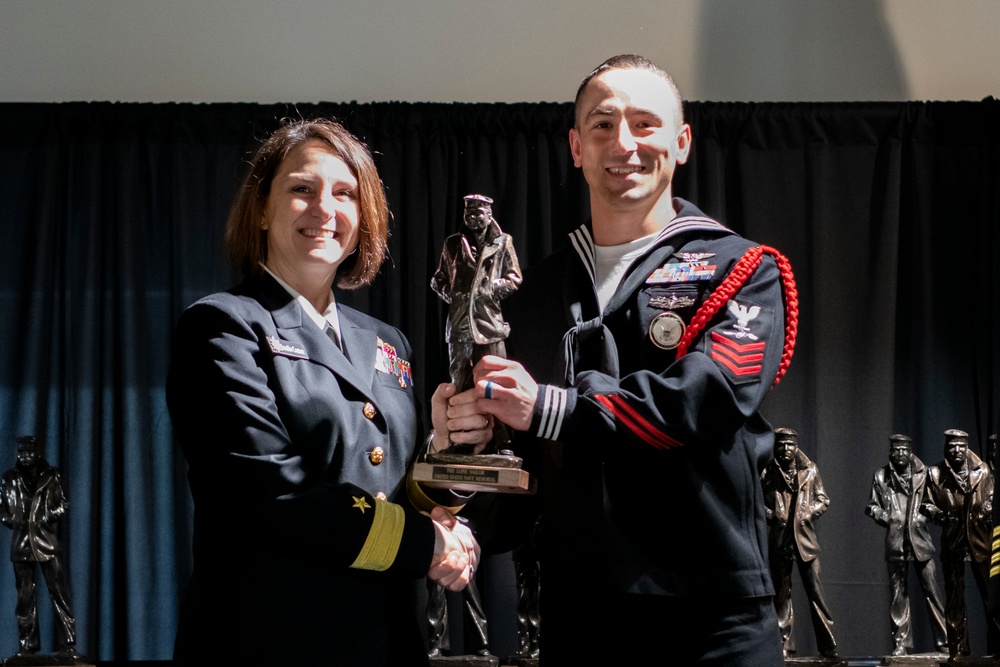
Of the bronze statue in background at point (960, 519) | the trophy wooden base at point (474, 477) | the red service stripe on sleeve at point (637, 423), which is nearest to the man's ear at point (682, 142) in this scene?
the red service stripe on sleeve at point (637, 423)

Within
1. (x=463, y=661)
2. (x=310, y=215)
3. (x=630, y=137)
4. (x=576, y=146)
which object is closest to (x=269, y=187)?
(x=310, y=215)

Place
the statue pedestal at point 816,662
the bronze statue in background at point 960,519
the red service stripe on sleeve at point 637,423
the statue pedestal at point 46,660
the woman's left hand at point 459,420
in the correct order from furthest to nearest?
the statue pedestal at point 46,660 → the statue pedestal at point 816,662 → the bronze statue in background at point 960,519 → the woman's left hand at point 459,420 → the red service stripe on sleeve at point 637,423

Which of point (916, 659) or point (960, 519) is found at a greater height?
point (960, 519)

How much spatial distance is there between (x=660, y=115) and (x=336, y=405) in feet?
2.96

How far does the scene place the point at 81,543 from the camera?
16.7ft

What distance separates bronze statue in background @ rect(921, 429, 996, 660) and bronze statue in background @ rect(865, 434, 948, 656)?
10cm

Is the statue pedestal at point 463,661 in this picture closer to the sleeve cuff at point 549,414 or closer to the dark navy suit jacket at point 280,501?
the dark navy suit jacket at point 280,501

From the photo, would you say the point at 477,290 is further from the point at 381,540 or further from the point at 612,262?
the point at 381,540

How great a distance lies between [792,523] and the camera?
13.8 ft

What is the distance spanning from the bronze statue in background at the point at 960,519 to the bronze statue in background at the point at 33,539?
3.27m

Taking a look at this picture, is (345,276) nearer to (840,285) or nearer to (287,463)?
(287,463)

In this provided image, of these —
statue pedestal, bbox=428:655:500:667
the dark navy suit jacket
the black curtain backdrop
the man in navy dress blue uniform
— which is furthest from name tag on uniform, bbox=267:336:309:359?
the black curtain backdrop

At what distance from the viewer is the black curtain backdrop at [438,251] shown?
16.9 feet

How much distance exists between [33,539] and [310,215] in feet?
8.30
